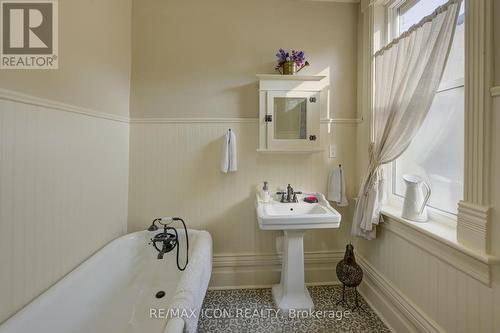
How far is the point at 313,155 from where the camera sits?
2.12 m

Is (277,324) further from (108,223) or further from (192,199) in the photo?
(108,223)

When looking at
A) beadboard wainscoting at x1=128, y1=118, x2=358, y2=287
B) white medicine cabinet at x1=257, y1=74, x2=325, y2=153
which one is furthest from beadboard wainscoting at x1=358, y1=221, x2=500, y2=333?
white medicine cabinet at x1=257, y1=74, x2=325, y2=153

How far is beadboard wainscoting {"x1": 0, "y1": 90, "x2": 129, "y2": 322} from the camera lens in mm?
1017

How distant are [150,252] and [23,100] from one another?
51.0 inches

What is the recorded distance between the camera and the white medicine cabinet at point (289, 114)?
6.52 ft

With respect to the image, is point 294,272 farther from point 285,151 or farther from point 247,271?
point 285,151

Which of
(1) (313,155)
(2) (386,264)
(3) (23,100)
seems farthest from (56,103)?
(2) (386,264)

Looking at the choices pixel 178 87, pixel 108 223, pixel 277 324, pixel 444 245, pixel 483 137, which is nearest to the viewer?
pixel 483 137

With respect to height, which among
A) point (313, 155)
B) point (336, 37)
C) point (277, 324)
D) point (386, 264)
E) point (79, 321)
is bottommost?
point (277, 324)

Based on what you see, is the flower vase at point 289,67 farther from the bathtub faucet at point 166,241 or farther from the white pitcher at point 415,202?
the bathtub faucet at point 166,241

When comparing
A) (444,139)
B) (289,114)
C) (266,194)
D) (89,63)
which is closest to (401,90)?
(444,139)

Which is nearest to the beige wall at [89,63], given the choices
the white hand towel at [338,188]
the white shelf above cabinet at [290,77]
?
the white shelf above cabinet at [290,77]

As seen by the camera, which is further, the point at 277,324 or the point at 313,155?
the point at 313,155

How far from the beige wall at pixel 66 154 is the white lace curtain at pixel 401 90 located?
1993 millimetres
